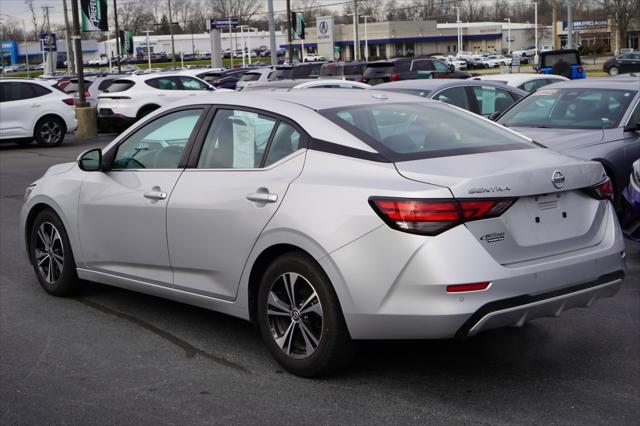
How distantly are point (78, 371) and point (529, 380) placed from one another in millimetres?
2559

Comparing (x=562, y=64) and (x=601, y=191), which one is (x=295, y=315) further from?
(x=562, y=64)

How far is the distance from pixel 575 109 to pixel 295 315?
257 inches

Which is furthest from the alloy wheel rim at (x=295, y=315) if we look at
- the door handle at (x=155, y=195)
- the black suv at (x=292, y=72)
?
the black suv at (x=292, y=72)

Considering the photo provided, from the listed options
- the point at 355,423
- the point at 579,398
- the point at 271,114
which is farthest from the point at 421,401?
the point at 271,114

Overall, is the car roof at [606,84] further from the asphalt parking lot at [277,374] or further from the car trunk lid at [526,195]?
the car trunk lid at [526,195]

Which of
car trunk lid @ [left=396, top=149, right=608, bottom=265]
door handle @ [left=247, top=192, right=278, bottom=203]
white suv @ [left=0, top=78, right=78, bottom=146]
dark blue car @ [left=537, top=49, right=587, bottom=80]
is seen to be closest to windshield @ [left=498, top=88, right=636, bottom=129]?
car trunk lid @ [left=396, top=149, right=608, bottom=265]

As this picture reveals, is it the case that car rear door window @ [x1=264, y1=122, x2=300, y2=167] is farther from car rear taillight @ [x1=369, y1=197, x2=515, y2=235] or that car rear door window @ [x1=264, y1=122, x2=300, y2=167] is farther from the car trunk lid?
car rear taillight @ [x1=369, y1=197, x2=515, y2=235]

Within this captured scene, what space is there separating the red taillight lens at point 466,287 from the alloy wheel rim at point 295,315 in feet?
2.55

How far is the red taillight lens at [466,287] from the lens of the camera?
14.1ft

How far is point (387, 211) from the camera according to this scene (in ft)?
14.5

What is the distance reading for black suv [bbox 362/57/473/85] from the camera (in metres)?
32.6

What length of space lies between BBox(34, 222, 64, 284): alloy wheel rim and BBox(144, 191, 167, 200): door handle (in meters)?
1.29

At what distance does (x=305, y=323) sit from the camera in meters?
4.89

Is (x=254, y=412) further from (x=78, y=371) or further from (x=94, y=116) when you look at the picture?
(x=94, y=116)
